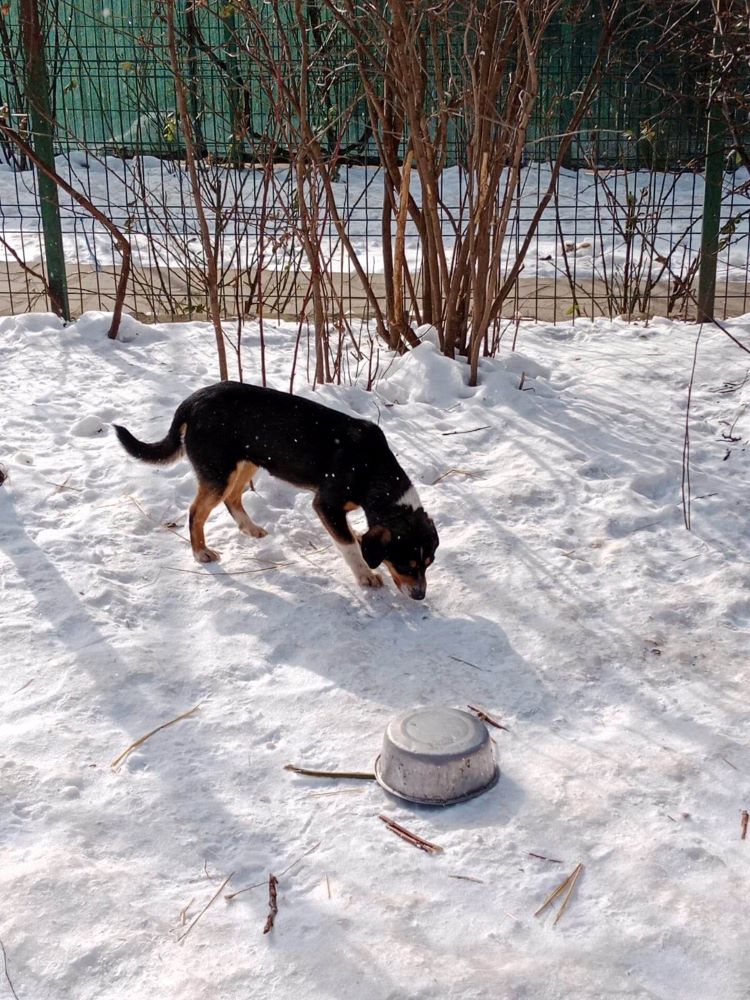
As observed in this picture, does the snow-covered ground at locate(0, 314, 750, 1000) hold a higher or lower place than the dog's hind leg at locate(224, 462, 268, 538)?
lower

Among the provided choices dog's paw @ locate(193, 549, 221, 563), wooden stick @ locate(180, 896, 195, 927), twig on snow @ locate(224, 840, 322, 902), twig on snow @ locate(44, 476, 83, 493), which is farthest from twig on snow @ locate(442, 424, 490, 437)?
wooden stick @ locate(180, 896, 195, 927)

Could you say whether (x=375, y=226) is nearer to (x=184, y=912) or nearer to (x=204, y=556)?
(x=204, y=556)

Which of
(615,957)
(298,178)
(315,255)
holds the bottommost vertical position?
(615,957)

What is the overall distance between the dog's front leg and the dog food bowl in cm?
125

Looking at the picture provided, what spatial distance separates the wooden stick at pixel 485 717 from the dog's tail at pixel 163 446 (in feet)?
6.11

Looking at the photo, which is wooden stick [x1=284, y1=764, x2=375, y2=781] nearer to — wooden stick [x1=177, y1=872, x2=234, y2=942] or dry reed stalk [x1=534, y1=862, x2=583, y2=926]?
wooden stick [x1=177, y1=872, x2=234, y2=942]

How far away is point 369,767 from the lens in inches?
132

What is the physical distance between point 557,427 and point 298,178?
6.21 ft

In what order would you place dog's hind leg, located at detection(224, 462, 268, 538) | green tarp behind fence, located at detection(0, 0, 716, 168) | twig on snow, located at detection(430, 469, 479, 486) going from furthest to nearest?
green tarp behind fence, located at detection(0, 0, 716, 168) → twig on snow, located at detection(430, 469, 479, 486) → dog's hind leg, located at detection(224, 462, 268, 538)

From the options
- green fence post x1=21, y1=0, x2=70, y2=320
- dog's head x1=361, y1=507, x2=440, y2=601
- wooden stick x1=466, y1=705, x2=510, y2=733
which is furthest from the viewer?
green fence post x1=21, y1=0, x2=70, y2=320

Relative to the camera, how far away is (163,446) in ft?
15.6

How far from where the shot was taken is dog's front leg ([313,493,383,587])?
448 centimetres

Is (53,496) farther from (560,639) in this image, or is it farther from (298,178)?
(560,639)

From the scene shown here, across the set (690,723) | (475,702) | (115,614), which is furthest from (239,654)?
(690,723)
